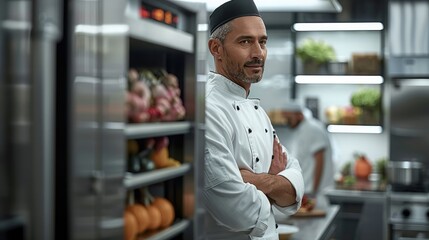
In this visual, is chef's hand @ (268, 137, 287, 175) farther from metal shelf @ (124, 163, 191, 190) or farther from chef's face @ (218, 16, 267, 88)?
metal shelf @ (124, 163, 191, 190)

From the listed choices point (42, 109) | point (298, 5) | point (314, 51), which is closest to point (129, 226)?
point (42, 109)

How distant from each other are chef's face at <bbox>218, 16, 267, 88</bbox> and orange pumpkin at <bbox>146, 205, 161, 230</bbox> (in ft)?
2.24

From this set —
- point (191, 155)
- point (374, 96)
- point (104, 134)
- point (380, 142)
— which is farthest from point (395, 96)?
point (104, 134)

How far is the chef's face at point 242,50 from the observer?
2014mm

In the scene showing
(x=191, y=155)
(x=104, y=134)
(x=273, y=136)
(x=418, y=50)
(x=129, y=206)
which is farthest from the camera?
(x=418, y=50)

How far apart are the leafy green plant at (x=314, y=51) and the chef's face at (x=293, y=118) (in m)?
0.65

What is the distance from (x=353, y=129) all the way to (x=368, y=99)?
295 millimetres

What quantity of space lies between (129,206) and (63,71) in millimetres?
331

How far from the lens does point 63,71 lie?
110cm

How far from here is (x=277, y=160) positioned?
2.13m

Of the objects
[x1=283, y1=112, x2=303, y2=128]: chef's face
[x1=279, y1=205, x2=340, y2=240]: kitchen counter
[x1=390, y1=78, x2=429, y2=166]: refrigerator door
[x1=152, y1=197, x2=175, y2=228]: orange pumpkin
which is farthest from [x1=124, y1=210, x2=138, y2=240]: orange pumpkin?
[x1=390, y1=78, x2=429, y2=166]: refrigerator door

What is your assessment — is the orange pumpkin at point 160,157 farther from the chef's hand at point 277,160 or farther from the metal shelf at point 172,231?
the chef's hand at point 277,160

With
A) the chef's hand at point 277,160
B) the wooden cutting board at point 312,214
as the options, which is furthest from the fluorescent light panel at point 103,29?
the wooden cutting board at point 312,214

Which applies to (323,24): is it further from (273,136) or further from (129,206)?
(129,206)
